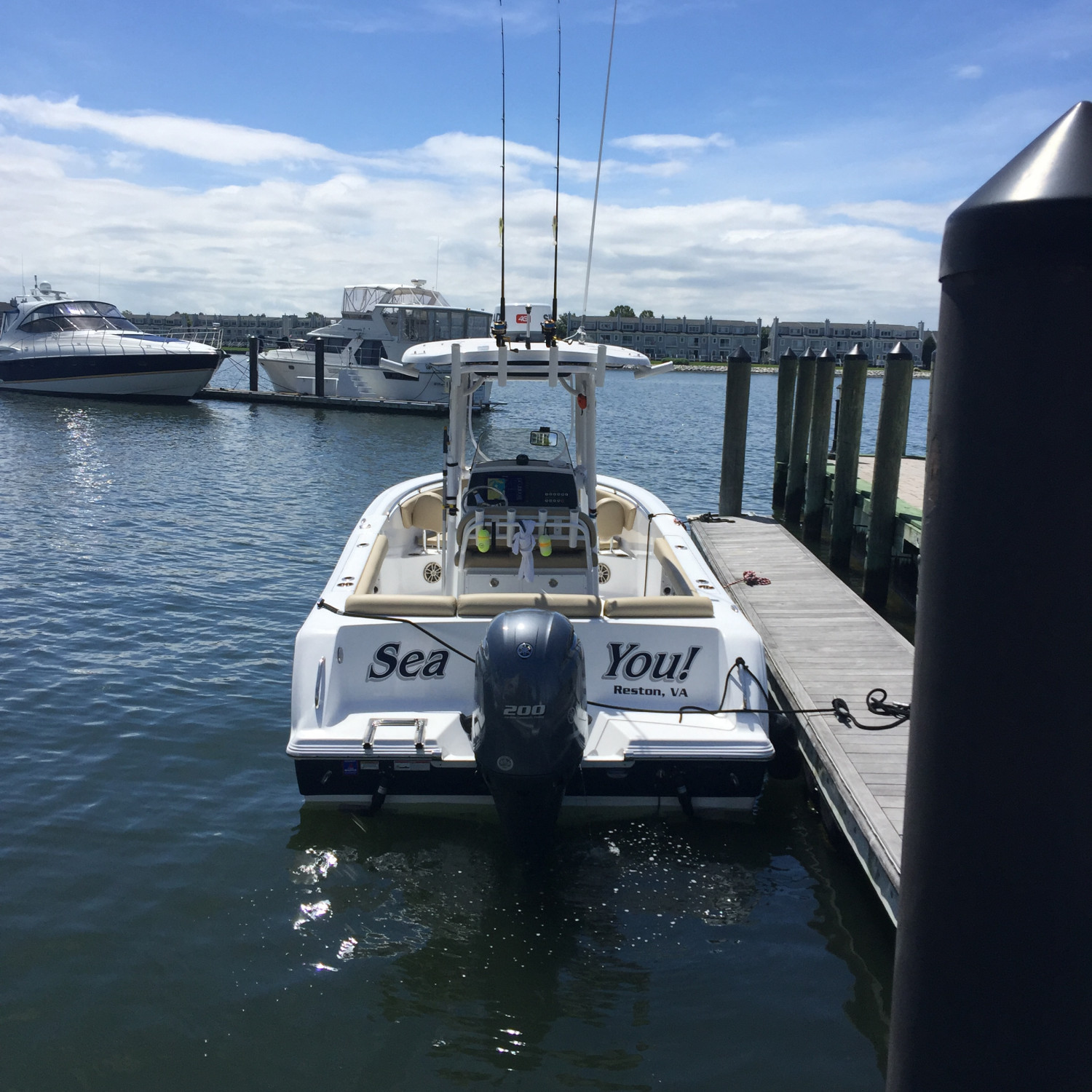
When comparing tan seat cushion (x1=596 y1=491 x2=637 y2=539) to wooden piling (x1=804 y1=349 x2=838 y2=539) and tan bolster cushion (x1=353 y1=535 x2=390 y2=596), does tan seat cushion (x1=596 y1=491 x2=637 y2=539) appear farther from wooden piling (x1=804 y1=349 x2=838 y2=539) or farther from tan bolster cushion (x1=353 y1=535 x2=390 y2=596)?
wooden piling (x1=804 y1=349 x2=838 y2=539)

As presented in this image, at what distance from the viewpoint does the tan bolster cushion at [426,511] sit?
406 inches

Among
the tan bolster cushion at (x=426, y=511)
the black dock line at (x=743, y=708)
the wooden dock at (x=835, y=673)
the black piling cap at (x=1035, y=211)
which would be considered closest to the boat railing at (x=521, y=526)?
the black dock line at (x=743, y=708)

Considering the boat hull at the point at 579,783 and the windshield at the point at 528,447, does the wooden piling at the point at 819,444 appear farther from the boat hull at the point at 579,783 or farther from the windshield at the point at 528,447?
the boat hull at the point at 579,783

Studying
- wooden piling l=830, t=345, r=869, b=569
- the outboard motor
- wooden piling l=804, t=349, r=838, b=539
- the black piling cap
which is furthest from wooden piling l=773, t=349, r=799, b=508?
the black piling cap

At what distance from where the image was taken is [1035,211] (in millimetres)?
1390

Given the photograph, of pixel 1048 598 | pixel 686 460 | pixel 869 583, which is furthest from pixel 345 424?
pixel 1048 598

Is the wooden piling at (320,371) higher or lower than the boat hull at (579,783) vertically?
higher

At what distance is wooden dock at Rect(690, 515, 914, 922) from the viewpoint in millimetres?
5336

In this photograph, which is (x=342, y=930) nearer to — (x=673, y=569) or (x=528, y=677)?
(x=528, y=677)

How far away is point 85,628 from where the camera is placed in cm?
1037

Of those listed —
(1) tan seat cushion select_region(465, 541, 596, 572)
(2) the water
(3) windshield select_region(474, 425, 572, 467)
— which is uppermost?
(3) windshield select_region(474, 425, 572, 467)

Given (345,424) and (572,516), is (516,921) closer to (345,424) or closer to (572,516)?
(572,516)

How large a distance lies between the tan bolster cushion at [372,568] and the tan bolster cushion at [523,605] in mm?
1103

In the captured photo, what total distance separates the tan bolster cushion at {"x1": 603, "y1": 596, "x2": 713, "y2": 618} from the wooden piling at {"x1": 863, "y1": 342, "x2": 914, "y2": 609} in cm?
566
